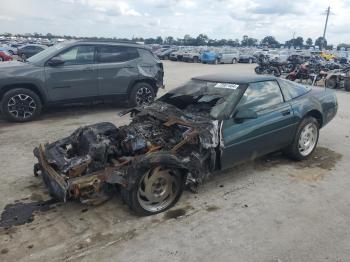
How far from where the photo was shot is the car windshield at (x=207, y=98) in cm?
476

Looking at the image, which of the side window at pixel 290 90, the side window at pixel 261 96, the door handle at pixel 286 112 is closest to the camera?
the side window at pixel 261 96

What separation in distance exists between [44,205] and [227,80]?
121 inches

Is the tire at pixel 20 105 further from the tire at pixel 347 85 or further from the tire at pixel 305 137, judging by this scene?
the tire at pixel 347 85

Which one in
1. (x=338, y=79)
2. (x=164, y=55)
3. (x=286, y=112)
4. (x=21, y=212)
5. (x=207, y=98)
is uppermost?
(x=207, y=98)

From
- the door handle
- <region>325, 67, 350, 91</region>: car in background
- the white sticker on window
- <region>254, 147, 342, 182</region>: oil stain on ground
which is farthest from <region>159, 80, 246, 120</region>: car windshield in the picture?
<region>325, 67, 350, 91</region>: car in background

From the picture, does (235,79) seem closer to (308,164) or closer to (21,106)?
(308,164)

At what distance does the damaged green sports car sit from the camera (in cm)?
388

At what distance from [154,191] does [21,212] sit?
5.09 ft

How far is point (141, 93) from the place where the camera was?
967cm

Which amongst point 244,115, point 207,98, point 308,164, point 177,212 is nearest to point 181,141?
point 177,212

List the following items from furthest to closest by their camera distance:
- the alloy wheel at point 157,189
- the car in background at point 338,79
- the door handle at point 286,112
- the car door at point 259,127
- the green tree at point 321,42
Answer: the green tree at point 321,42 < the car in background at point 338,79 < the door handle at point 286,112 < the car door at point 259,127 < the alloy wheel at point 157,189

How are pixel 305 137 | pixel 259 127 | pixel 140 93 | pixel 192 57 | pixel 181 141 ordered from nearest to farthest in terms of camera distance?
pixel 181 141, pixel 259 127, pixel 305 137, pixel 140 93, pixel 192 57

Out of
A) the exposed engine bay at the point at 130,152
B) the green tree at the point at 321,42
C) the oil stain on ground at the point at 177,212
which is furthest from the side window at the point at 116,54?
the green tree at the point at 321,42

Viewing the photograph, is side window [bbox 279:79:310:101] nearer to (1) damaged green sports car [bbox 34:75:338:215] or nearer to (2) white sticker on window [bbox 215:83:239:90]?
(1) damaged green sports car [bbox 34:75:338:215]
